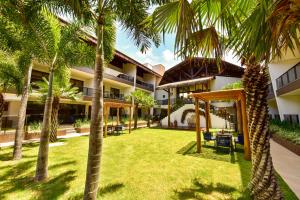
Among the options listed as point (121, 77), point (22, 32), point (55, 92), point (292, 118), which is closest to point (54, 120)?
point (55, 92)

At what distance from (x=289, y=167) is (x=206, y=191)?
4428 mm

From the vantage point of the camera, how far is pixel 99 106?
412cm

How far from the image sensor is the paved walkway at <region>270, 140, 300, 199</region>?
538 centimetres

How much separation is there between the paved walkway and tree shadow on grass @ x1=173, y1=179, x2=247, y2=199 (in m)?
1.82

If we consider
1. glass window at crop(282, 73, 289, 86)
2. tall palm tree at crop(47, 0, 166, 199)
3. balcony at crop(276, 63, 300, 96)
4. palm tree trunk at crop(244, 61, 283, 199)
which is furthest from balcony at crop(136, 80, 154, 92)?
palm tree trunk at crop(244, 61, 283, 199)

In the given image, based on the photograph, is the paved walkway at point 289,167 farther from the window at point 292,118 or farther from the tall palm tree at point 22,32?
the tall palm tree at point 22,32

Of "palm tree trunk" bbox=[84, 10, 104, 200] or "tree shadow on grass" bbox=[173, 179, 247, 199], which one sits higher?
"palm tree trunk" bbox=[84, 10, 104, 200]

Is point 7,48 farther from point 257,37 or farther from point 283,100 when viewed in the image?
point 283,100

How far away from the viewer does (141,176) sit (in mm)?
6227

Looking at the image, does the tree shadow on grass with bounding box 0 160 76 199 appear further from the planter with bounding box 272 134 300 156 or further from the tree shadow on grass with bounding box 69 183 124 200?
the planter with bounding box 272 134 300 156

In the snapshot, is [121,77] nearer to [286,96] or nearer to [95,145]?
[286,96]

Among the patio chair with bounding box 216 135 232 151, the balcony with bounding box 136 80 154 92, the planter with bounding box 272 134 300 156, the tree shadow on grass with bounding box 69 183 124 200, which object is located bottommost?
the tree shadow on grass with bounding box 69 183 124 200

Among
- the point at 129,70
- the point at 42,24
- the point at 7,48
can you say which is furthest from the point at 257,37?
the point at 129,70

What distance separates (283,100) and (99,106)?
60.1 ft
